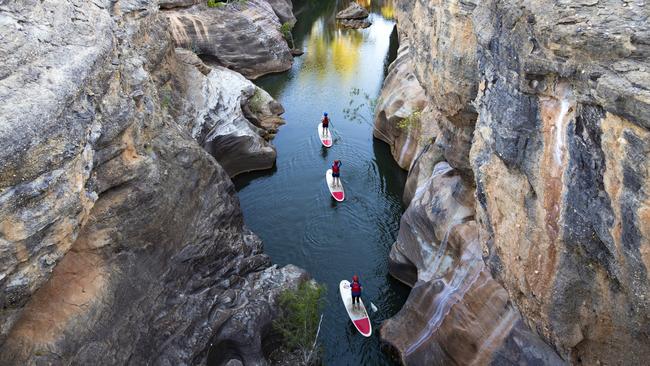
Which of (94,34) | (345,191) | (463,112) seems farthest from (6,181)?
(345,191)

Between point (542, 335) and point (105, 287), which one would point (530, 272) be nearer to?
point (542, 335)

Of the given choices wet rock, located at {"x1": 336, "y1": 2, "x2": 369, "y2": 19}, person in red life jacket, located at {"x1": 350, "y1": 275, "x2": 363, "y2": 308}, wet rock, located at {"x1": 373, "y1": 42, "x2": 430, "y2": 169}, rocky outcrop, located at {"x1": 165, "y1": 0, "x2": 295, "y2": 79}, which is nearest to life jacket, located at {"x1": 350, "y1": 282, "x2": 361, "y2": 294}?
person in red life jacket, located at {"x1": 350, "y1": 275, "x2": 363, "y2": 308}

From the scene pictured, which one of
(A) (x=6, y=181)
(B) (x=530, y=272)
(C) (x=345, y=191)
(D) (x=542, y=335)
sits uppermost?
(A) (x=6, y=181)

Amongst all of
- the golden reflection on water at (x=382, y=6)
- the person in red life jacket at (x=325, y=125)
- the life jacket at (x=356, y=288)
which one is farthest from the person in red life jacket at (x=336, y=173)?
the golden reflection on water at (x=382, y=6)

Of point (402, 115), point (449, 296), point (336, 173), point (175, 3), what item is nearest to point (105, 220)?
point (449, 296)

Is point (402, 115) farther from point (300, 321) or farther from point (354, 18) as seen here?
point (354, 18)

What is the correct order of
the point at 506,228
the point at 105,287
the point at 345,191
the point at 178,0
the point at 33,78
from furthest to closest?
the point at 178,0
the point at 345,191
the point at 105,287
the point at 506,228
the point at 33,78
